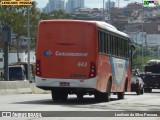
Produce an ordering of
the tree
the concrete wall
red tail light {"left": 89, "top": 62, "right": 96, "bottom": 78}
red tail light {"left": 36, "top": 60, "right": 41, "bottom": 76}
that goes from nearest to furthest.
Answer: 1. red tail light {"left": 89, "top": 62, "right": 96, "bottom": 78}
2. red tail light {"left": 36, "top": 60, "right": 41, "bottom": 76}
3. the concrete wall
4. the tree

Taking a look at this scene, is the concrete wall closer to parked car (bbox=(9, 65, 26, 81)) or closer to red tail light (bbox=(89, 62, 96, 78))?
red tail light (bbox=(89, 62, 96, 78))

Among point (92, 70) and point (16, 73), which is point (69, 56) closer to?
point (92, 70)

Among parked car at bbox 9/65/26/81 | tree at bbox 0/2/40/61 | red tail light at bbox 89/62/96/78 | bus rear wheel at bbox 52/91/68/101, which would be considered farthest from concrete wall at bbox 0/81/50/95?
tree at bbox 0/2/40/61

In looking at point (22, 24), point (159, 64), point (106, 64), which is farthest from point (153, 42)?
point (106, 64)

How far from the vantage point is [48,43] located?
24328mm

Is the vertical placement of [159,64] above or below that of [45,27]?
below

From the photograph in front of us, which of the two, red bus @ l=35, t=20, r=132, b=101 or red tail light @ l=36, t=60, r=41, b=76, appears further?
red tail light @ l=36, t=60, r=41, b=76

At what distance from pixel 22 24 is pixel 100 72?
4733cm

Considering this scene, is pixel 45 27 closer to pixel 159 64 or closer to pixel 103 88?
pixel 103 88

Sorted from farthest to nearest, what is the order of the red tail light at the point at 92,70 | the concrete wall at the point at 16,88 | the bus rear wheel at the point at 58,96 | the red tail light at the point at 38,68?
the concrete wall at the point at 16,88 < the bus rear wheel at the point at 58,96 < the red tail light at the point at 38,68 < the red tail light at the point at 92,70

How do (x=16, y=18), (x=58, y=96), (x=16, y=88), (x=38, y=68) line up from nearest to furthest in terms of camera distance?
(x=38, y=68), (x=58, y=96), (x=16, y=88), (x=16, y=18)

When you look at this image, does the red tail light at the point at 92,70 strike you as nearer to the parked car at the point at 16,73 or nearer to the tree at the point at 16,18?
the parked car at the point at 16,73

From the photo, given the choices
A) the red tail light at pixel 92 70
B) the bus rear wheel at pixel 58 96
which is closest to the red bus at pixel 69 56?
the red tail light at pixel 92 70

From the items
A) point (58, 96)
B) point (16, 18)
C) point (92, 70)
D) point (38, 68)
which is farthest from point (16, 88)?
point (16, 18)
